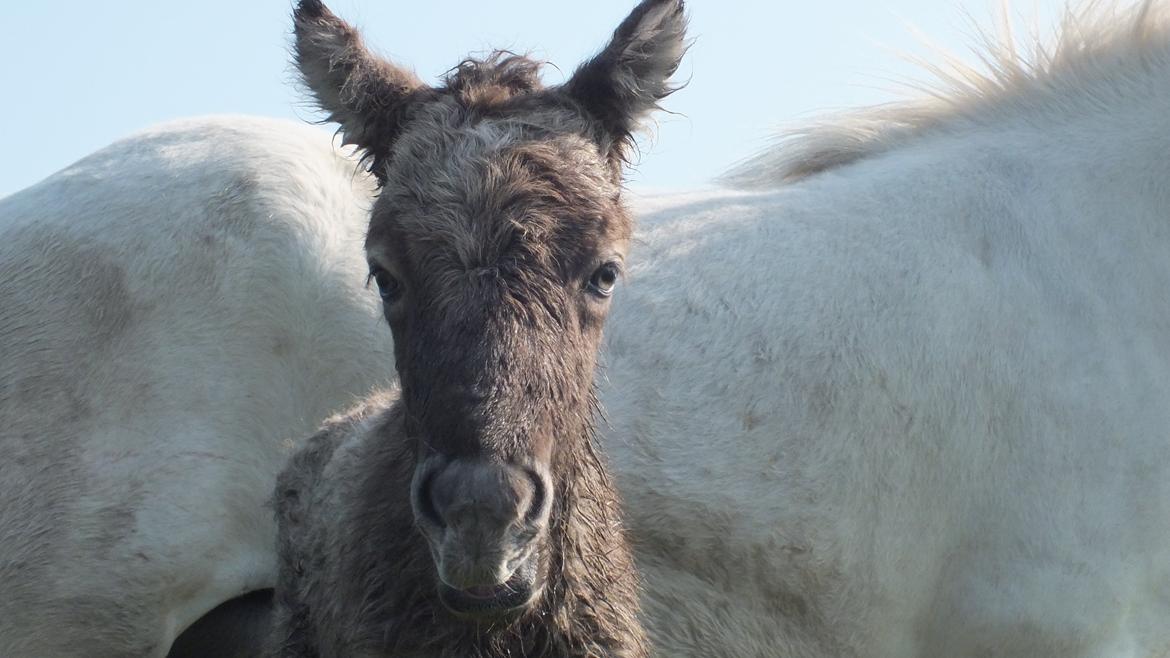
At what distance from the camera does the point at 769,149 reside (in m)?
6.88

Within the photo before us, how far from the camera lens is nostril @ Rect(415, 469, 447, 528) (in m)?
3.63

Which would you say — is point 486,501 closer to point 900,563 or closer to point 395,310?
point 395,310

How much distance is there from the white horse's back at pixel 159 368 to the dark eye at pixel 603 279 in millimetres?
1545

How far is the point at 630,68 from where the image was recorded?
4.52m

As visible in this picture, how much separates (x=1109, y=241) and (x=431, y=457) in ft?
11.1

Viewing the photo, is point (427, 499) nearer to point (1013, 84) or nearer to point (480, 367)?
point (480, 367)

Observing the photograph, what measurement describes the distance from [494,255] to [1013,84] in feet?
11.2

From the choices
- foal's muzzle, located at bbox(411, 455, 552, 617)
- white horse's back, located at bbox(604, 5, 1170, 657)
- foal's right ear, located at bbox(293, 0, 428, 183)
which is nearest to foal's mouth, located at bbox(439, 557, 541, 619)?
foal's muzzle, located at bbox(411, 455, 552, 617)

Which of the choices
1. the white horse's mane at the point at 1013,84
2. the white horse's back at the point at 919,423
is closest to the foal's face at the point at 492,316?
the white horse's back at the point at 919,423

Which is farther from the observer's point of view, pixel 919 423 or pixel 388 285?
pixel 919 423

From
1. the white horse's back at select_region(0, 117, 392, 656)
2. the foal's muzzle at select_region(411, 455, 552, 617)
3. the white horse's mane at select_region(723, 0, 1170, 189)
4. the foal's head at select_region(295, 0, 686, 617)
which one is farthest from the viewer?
the white horse's mane at select_region(723, 0, 1170, 189)

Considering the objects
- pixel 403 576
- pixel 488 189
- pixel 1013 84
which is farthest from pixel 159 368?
pixel 1013 84

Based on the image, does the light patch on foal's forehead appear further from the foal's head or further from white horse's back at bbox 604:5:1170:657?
white horse's back at bbox 604:5:1170:657

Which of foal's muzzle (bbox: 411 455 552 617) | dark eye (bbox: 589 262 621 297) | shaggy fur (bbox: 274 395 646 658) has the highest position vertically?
dark eye (bbox: 589 262 621 297)
